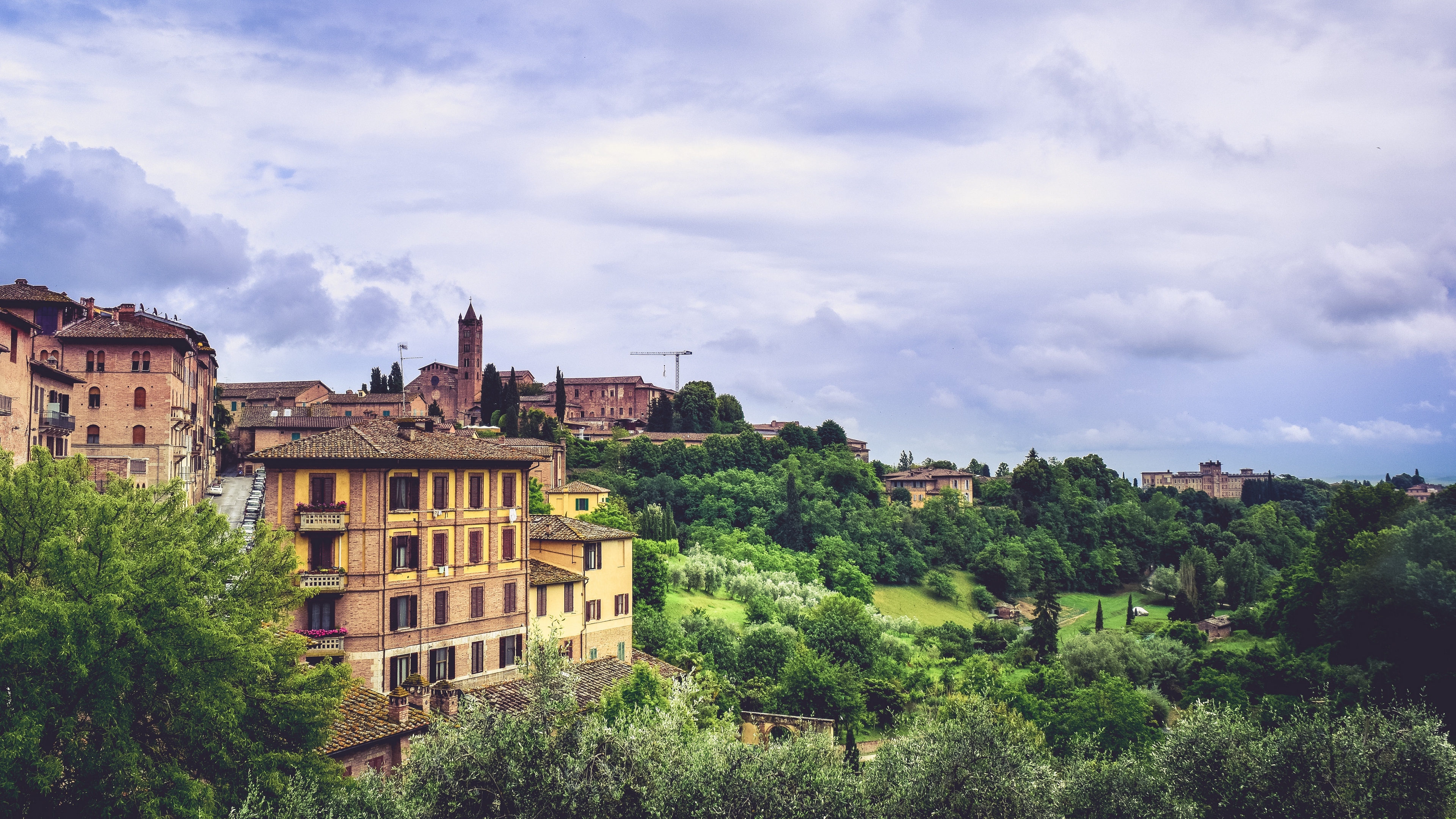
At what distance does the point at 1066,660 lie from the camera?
65062mm

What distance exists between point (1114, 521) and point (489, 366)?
303ft

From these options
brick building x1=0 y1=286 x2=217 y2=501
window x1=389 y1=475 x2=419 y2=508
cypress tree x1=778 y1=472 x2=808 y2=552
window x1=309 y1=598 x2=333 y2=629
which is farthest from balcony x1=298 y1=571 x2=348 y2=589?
cypress tree x1=778 y1=472 x2=808 y2=552

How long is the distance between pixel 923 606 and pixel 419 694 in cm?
8193

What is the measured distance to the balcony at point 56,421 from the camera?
51719 mm

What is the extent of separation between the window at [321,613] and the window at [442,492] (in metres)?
5.27

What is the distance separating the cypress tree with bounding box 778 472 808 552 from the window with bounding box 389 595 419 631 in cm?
7422

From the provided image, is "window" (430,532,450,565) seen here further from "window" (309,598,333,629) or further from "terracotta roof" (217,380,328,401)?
"terracotta roof" (217,380,328,401)

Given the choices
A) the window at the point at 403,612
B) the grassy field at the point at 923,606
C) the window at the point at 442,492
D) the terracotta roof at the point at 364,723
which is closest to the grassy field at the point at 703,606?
the window at the point at 442,492

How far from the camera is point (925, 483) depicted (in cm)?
15850

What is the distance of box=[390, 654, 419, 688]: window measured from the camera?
1468 inches

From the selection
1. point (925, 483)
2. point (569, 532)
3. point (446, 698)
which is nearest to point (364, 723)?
point (446, 698)

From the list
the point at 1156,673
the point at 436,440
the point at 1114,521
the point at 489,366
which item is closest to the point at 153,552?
the point at 436,440

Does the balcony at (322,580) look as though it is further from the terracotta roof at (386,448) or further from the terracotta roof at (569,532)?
the terracotta roof at (569,532)

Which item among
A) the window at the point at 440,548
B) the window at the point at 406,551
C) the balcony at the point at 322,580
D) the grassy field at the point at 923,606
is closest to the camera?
the balcony at the point at 322,580
